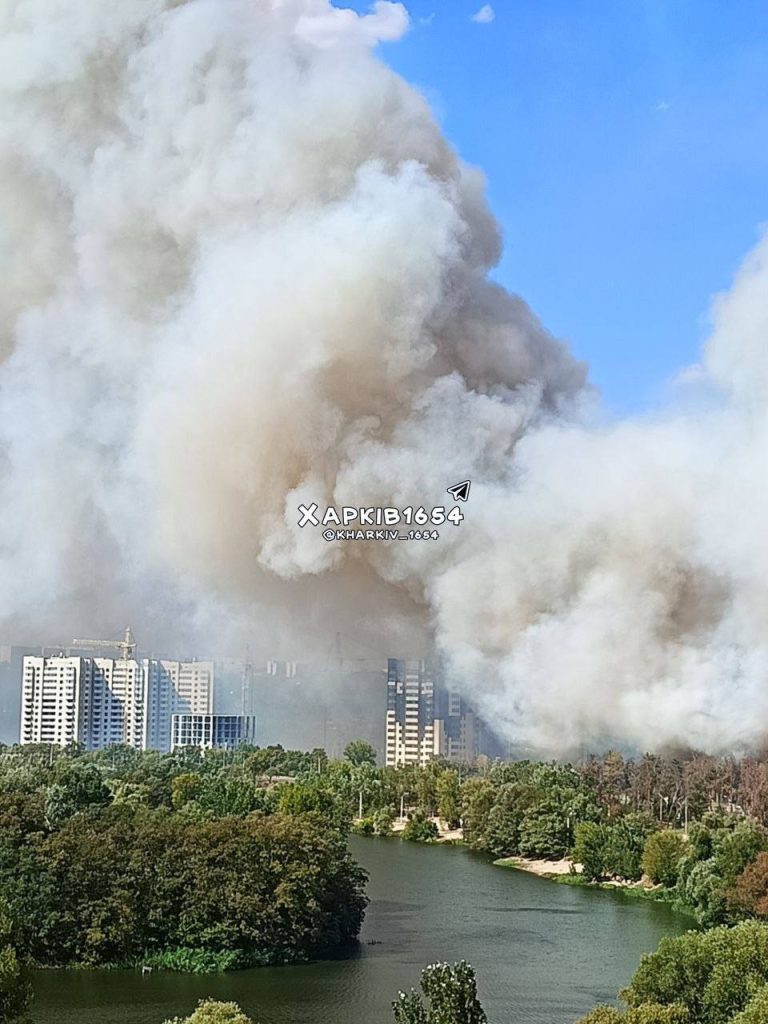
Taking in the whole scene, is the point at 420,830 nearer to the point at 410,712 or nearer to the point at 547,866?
the point at 410,712

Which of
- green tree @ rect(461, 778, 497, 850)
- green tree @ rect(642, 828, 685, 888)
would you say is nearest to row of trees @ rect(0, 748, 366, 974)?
green tree @ rect(642, 828, 685, 888)

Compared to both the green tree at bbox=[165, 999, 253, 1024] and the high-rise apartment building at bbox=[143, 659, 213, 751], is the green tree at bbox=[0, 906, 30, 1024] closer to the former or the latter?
the green tree at bbox=[165, 999, 253, 1024]

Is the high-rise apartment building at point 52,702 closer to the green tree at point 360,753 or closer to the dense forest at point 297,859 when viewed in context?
the green tree at point 360,753

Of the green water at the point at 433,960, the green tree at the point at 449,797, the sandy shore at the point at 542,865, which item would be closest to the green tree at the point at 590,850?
the sandy shore at the point at 542,865

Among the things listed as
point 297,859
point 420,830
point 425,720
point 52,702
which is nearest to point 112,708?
point 52,702

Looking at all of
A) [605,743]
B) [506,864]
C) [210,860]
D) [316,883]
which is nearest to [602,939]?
[605,743]
